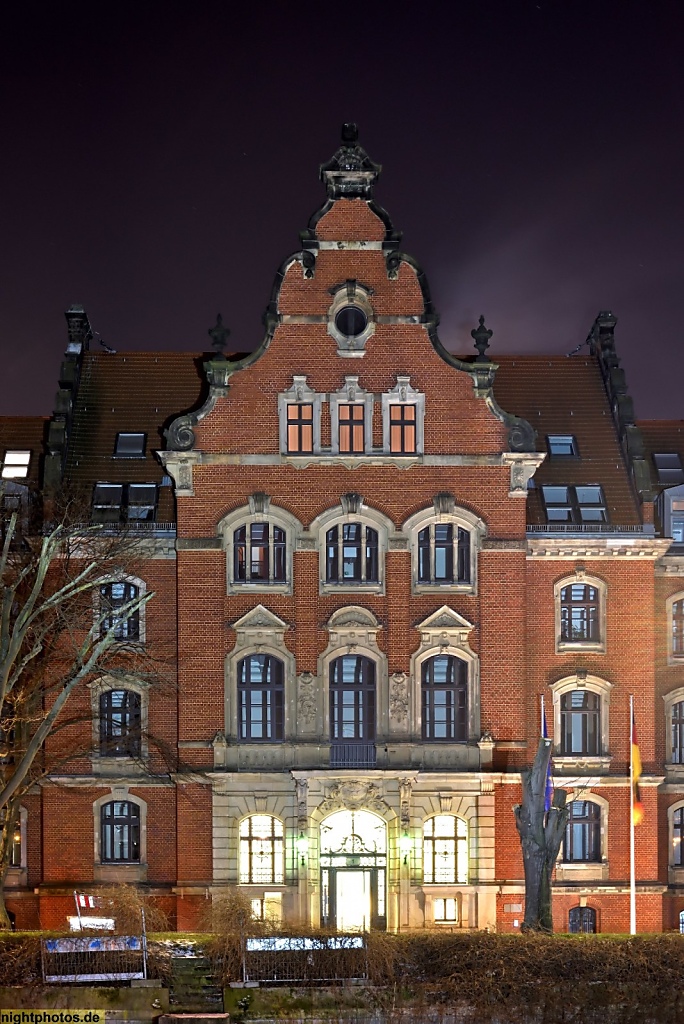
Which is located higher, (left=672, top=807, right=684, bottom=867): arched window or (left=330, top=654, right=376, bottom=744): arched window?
(left=330, top=654, right=376, bottom=744): arched window

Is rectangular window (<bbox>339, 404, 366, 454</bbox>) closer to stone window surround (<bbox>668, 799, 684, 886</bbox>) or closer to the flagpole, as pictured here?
the flagpole

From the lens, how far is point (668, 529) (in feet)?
151

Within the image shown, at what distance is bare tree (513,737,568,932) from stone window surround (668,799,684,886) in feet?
35.1

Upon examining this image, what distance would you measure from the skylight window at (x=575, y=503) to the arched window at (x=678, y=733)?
252 inches

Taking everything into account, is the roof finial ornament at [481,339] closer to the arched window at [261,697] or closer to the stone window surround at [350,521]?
the stone window surround at [350,521]

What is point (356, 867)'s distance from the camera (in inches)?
1683

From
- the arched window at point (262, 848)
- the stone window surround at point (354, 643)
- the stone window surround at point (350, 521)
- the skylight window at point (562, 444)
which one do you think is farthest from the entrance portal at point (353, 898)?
the skylight window at point (562, 444)

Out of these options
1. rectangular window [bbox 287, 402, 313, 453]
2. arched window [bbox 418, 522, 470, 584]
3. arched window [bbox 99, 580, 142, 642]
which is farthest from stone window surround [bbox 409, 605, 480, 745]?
arched window [bbox 99, 580, 142, 642]

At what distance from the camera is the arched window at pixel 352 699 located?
4316cm

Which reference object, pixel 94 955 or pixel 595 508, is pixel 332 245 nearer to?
pixel 595 508

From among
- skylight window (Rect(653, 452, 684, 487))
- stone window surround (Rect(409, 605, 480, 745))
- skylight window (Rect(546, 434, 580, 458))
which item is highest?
skylight window (Rect(546, 434, 580, 458))

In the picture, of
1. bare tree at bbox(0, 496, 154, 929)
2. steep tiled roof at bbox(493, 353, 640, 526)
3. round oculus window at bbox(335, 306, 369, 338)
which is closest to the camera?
bare tree at bbox(0, 496, 154, 929)

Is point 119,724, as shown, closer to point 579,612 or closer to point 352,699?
point 352,699

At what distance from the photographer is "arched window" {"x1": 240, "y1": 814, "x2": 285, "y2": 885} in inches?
1686
